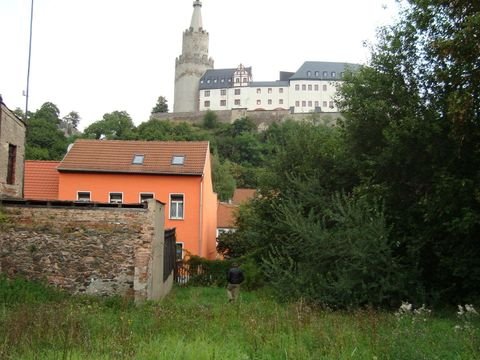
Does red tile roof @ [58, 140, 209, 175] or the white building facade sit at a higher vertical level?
the white building facade

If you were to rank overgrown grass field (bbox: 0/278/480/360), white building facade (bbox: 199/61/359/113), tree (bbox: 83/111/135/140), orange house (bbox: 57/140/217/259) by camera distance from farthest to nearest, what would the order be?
white building facade (bbox: 199/61/359/113), tree (bbox: 83/111/135/140), orange house (bbox: 57/140/217/259), overgrown grass field (bbox: 0/278/480/360)

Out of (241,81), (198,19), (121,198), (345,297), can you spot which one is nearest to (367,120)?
(345,297)

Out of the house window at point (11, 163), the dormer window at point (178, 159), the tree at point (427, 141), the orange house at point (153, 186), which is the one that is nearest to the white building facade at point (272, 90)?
the dormer window at point (178, 159)

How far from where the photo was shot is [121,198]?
33938mm

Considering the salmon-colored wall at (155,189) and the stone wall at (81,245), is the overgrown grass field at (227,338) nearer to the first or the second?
the stone wall at (81,245)

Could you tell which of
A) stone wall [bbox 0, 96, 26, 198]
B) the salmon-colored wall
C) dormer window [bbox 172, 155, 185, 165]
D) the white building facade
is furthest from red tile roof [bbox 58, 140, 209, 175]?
the white building facade

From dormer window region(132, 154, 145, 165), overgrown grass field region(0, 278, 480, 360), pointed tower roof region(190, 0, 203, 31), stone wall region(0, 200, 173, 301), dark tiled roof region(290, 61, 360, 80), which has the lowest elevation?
overgrown grass field region(0, 278, 480, 360)

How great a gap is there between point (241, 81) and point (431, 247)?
11779 cm

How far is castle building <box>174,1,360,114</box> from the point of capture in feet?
413

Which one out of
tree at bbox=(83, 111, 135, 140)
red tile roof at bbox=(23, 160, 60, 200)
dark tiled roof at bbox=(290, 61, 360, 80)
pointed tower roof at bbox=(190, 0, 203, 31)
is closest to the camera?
red tile roof at bbox=(23, 160, 60, 200)

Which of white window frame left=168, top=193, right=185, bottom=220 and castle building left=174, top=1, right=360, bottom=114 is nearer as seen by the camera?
white window frame left=168, top=193, right=185, bottom=220

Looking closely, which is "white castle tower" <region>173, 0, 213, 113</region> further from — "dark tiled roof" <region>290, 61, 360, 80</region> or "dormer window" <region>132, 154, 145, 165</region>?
"dormer window" <region>132, 154, 145, 165</region>

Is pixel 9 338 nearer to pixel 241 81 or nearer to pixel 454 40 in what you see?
pixel 454 40

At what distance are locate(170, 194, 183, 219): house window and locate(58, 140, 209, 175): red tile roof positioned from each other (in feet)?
4.95
